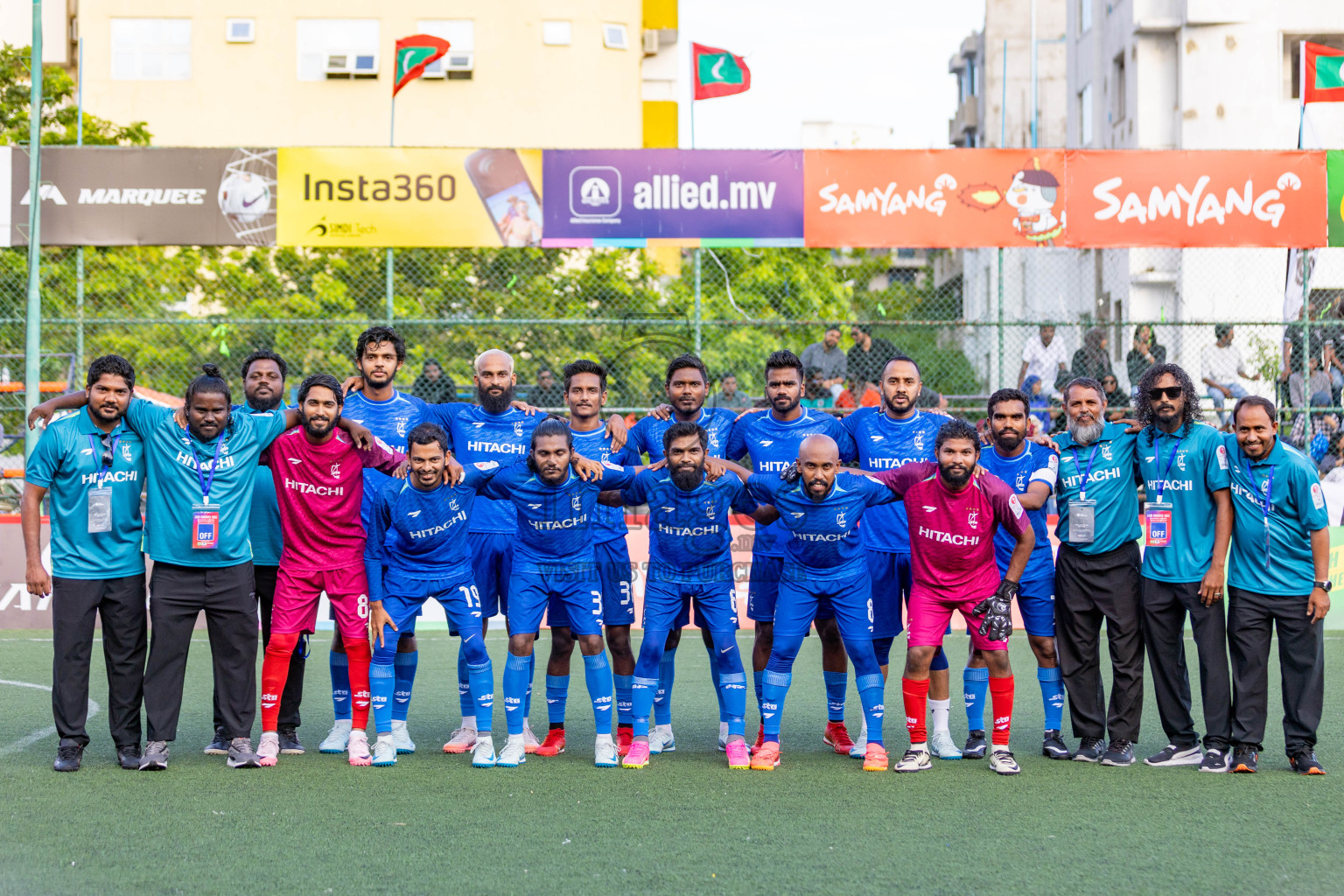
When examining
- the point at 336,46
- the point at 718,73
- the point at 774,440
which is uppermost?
the point at 336,46

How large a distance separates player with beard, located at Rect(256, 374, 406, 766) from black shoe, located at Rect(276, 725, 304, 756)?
0.18m

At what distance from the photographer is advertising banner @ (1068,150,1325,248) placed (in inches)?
531

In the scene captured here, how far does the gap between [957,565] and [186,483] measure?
12.4 ft

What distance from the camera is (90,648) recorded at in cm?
697

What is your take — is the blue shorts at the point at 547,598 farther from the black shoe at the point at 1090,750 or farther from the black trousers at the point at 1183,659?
the black trousers at the point at 1183,659

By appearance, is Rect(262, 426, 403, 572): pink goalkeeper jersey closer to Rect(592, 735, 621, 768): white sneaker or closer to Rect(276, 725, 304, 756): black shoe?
Rect(276, 725, 304, 756): black shoe

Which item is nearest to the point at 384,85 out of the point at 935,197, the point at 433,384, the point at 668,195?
the point at 433,384

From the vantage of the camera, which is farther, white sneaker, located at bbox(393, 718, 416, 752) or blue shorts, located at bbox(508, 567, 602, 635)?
white sneaker, located at bbox(393, 718, 416, 752)

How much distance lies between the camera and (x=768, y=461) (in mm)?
7613

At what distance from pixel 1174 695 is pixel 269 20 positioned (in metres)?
25.5

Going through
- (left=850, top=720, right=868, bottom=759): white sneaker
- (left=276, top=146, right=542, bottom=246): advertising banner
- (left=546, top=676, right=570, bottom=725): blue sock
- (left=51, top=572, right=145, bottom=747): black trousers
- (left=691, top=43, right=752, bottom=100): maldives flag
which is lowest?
(left=850, top=720, right=868, bottom=759): white sneaker

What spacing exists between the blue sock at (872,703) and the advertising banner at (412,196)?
7234 millimetres

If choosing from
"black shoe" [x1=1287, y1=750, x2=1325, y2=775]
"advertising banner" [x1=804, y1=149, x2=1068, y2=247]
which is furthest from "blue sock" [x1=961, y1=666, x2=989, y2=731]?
"advertising banner" [x1=804, y1=149, x2=1068, y2=247]

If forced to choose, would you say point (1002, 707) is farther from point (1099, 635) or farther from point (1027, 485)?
point (1027, 485)
